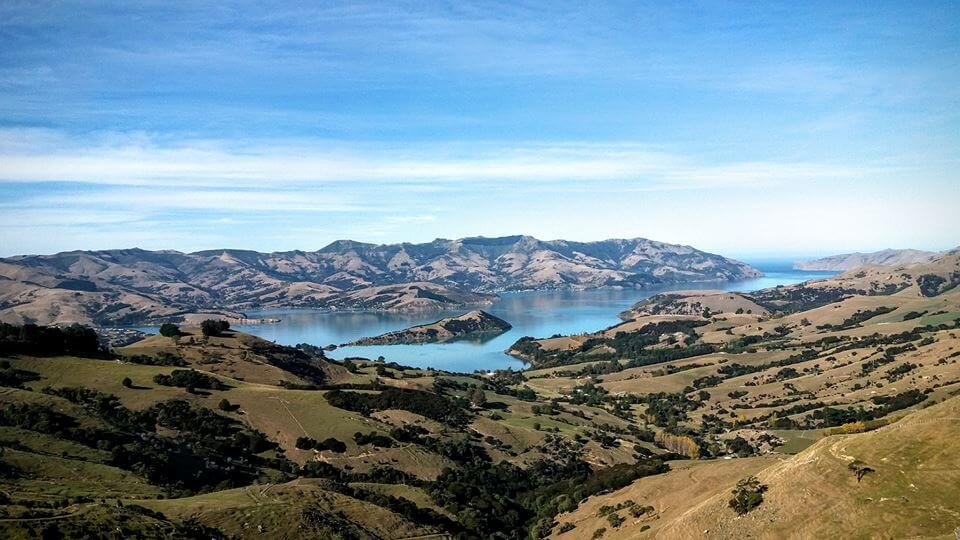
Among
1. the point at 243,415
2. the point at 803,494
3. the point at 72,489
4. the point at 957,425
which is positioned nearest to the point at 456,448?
the point at 243,415

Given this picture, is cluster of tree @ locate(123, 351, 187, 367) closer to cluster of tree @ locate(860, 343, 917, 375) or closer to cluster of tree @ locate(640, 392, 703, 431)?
cluster of tree @ locate(640, 392, 703, 431)

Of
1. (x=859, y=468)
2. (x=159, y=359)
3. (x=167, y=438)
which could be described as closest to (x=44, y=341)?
(x=159, y=359)

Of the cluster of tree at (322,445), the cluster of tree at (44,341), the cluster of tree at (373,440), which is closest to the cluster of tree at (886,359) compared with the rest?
the cluster of tree at (373,440)

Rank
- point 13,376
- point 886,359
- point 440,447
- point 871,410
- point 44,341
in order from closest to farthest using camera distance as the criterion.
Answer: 1. point 13,376
2. point 440,447
3. point 44,341
4. point 871,410
5. point 886,359

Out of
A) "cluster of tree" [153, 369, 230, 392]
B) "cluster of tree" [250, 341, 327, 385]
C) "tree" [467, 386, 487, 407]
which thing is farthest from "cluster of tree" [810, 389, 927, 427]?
"cluster of tree" [153, 369, 230, 392]

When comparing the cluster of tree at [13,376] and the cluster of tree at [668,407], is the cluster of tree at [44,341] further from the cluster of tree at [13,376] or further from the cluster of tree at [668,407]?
the cluster of tree at [668,407]

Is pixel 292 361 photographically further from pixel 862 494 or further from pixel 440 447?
→ pixel 862 494
